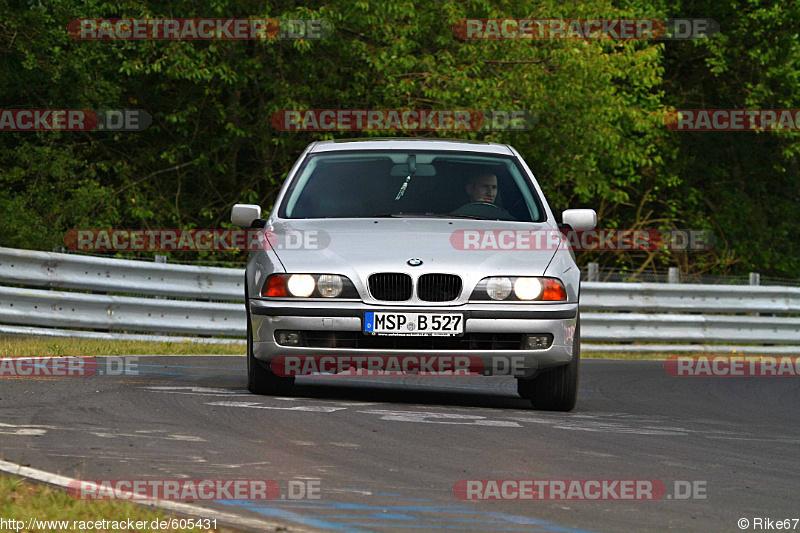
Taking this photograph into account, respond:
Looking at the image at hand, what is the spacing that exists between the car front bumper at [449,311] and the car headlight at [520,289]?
5cm

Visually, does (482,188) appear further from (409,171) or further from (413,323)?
(413,323)

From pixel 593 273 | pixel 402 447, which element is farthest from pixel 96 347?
pixel 593 273

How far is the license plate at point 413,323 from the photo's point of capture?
7.95m

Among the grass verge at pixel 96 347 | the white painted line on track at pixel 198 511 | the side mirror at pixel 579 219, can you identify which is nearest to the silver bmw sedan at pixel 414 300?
the side mirror at pixel 579 219

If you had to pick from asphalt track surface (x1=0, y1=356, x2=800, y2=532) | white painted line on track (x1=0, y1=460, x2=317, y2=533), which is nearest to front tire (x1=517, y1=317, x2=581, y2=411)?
asphalt track surface (x1=0, y1=356, x2=800, y2=532)

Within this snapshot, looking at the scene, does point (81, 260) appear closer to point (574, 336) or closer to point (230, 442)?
point (574, 336)

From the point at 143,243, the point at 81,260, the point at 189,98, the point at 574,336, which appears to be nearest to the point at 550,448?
the point at 574,336

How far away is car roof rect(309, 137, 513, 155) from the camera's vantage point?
9633mm

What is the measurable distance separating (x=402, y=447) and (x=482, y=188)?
3.16 metres

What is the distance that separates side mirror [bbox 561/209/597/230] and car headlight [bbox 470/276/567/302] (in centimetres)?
107

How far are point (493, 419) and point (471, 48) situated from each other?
14620mm

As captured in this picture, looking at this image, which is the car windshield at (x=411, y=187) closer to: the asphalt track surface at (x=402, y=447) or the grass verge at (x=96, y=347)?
the asphalt track surface at (x=402, y=447)

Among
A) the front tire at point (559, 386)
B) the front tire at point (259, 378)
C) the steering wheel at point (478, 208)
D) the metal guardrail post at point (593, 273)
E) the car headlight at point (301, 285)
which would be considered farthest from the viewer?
the metal guardrail post at point (593, 273)

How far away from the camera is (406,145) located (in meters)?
9.63
